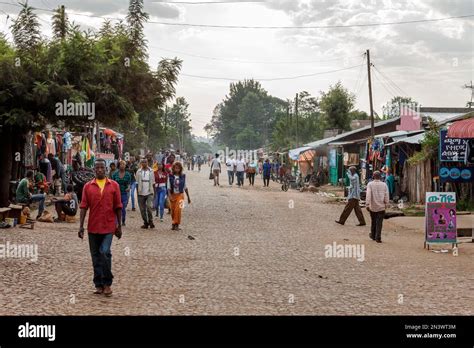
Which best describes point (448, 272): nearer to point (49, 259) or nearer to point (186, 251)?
point (186, 251)

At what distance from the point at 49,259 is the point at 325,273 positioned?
5137 millimetres

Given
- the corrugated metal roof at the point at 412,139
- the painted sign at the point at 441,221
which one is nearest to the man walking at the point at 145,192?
the painted sign at the point at 441,221

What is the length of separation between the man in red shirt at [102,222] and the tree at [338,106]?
56.8m

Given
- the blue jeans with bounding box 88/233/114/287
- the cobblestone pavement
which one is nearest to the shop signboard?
the cobblestone pavement

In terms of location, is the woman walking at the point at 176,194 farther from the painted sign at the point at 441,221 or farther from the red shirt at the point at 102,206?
the red shirt at the point at 102,206

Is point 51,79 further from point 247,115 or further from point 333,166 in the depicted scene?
point 247,115

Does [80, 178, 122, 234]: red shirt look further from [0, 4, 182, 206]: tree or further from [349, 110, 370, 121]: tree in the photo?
[349, 110, 370, 121]: tree

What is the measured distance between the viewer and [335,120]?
67375 mm

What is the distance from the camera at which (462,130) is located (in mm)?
20844

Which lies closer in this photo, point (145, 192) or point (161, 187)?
point (145, 192)

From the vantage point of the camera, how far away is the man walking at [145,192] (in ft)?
64.6

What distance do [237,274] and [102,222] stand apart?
2.98m

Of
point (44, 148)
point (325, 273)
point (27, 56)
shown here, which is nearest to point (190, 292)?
point (325, 273)

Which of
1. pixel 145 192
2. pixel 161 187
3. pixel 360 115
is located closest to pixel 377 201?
pixel 145 192
